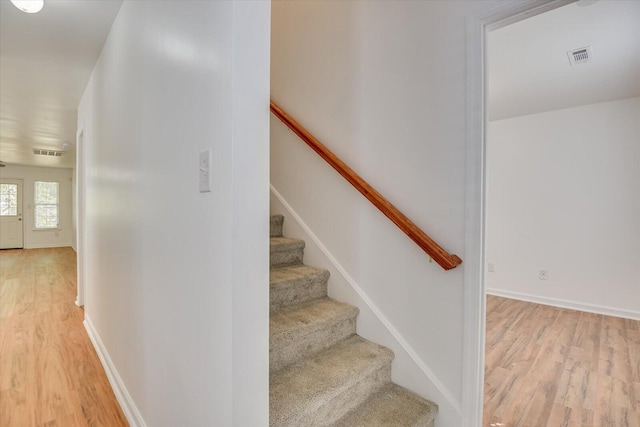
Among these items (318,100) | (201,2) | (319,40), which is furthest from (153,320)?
(319,40)

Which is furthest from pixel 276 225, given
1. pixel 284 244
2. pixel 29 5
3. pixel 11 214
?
pixel 11 214

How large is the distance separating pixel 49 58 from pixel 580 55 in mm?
4273

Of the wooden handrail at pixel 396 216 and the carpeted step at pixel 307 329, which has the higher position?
the wooden handrail at pixel 396 216

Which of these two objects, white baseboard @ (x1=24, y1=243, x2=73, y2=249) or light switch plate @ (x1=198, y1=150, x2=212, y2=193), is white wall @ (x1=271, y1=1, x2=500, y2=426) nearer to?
light switch plate @ (x1=198, y1=150, x2=212, y2=193)

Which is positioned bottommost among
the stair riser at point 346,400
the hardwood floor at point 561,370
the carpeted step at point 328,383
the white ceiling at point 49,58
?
the hardwood floor at point 561,370

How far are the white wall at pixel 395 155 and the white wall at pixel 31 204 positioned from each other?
10.0 m

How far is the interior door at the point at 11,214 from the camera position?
8.38m

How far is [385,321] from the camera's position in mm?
1759

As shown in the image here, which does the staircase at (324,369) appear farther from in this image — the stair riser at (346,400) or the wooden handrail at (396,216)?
the wooden handrail at (396,216)

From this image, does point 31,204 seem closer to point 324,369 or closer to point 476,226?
point 324,369

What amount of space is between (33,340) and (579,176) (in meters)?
5.92

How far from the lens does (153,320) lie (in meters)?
1.40

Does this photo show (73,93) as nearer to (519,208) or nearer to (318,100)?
(318,100)

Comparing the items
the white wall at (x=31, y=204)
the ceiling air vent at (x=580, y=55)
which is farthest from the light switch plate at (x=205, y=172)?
the white wall at (x=31, y=204)
